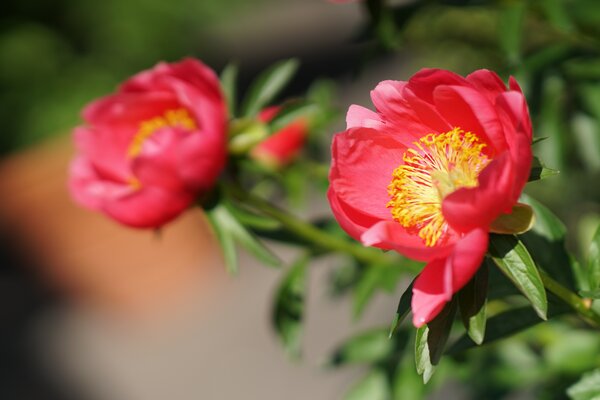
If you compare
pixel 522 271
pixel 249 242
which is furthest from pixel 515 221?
pixel 249 242

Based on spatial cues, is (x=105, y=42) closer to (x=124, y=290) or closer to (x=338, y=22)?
(x=124, y=290)

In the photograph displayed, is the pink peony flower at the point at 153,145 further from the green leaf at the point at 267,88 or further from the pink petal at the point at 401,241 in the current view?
the pink petal at the point at 401,241

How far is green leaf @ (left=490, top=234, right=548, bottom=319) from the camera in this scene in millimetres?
578

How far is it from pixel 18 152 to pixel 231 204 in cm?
281

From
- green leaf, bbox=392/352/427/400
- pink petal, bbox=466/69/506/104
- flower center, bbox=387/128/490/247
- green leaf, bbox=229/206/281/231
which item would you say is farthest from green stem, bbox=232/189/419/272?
pink petal, bbox=466/69/506/104

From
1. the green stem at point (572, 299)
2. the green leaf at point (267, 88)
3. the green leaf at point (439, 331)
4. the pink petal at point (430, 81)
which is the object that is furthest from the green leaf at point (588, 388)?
the green leaf at point (267, 88)

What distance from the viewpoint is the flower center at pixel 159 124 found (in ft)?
3.15

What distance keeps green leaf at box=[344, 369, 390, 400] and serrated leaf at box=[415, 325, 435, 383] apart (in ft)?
1.43

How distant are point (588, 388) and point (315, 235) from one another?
37 centimetres

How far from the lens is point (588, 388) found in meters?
0.69

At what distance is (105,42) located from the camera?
370 cm

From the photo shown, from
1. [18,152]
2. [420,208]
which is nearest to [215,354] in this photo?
[18,152]

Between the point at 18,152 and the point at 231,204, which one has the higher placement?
the point at 231,204

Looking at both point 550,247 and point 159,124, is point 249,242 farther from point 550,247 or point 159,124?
point 550,247
